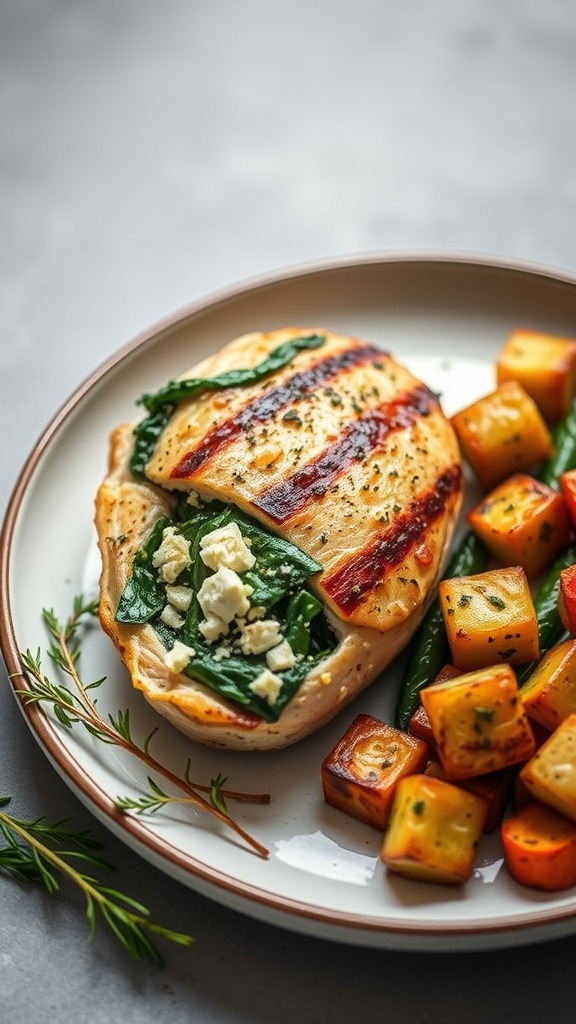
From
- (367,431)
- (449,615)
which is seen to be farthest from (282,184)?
(449,615)

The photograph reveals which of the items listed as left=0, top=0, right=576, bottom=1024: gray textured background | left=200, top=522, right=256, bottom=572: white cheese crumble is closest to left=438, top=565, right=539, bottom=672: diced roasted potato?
left=200, top=522, right=256, bottom=572: white cheese crumble

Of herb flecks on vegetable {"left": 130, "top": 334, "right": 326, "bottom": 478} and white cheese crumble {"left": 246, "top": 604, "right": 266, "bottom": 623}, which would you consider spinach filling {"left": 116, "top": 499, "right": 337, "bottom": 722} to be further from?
herb flecks on vegetable {"left": 130, "top": 334, "right": 326, "bottom": 478}

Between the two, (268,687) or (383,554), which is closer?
(268,687)

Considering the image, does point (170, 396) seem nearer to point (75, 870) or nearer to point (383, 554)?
point (383, 554)

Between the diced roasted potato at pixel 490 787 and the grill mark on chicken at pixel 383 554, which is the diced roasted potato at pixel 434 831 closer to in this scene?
the diced roasted potato at pixel 490 787

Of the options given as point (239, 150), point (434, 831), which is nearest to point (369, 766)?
point (434, 831)

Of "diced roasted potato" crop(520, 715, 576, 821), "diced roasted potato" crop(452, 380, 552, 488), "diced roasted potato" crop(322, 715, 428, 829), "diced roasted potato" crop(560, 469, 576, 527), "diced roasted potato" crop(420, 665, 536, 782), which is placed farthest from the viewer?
"diced roasted potato" crop(452, 380, 552, 488)
